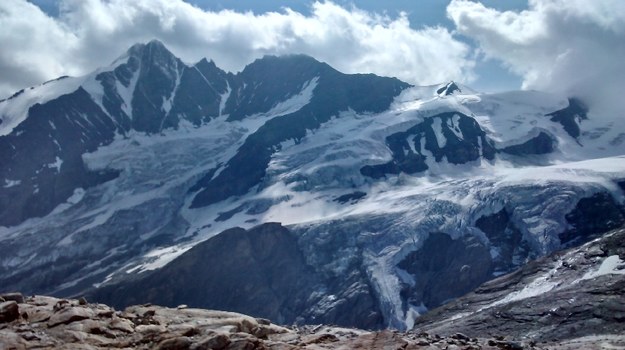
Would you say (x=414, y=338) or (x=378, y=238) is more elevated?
(x=414, y=338)

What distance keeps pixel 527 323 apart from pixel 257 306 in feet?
371

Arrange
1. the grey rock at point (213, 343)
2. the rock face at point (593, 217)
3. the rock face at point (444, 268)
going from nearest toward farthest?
the grey rock at point (213, 343), the rock face at point (444, 268), the rock face at point (593, 217)

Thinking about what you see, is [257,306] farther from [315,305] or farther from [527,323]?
[527,323]

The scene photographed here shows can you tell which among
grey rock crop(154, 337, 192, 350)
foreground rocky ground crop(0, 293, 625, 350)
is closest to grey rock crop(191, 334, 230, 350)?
foreground rocky ground crop(0, 293, 625, 350)

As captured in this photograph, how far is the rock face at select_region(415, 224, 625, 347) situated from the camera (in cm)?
7831

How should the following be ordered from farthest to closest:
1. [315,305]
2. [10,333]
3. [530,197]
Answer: [530,197] → [315,305] → [10,333]

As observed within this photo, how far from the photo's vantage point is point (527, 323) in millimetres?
86188

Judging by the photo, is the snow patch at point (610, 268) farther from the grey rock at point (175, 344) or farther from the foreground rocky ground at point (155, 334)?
the grey rock at point (175, 344)

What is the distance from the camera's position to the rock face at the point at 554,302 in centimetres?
7831

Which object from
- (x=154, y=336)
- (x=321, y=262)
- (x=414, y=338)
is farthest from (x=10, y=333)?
(x=321, y=262)

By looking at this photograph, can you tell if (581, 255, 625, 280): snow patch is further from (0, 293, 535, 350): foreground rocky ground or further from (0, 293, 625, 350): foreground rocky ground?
(0, 293, 535, 350): foreground rocky ground

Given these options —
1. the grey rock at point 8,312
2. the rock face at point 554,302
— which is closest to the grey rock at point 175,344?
the grey rock at point 8,312

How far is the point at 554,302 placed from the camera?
89.5 m

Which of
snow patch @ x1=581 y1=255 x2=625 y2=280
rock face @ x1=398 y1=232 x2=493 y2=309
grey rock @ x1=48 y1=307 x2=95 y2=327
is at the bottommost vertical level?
rock face @ x1=398 y1=232 x2=493 y2=309
